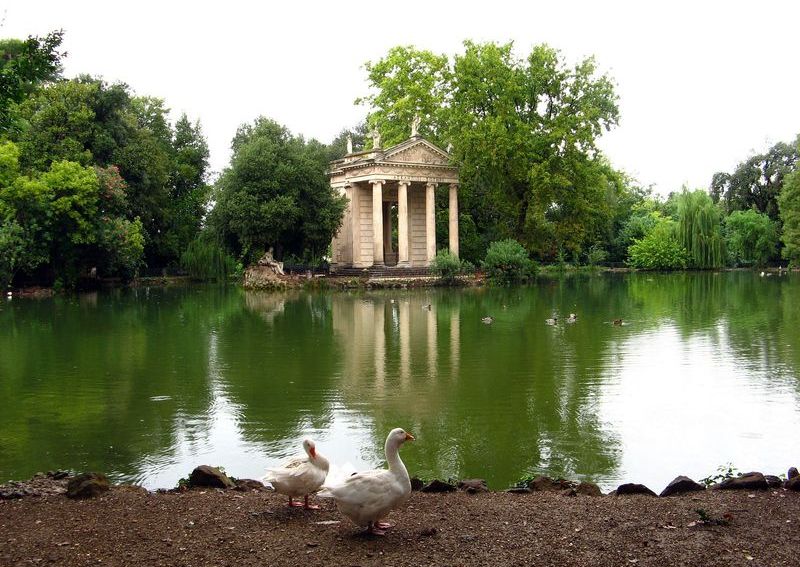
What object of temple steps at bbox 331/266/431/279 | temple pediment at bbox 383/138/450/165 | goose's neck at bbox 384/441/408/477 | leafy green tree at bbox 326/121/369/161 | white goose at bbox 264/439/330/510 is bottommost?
white goose at bbox 264/439/330/510

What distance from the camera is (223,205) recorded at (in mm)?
51938

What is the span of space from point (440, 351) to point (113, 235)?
1288 inches

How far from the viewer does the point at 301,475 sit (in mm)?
7312

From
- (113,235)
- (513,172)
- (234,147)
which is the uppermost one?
(234,147)

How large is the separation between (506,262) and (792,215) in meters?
27.0

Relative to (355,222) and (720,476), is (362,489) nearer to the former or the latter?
(720,476)

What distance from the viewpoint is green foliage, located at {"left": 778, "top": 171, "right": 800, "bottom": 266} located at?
65.6 m

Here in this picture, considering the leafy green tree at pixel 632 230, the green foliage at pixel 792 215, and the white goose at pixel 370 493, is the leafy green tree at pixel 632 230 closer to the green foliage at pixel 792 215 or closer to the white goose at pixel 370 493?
the green foliage at pixel 792 215

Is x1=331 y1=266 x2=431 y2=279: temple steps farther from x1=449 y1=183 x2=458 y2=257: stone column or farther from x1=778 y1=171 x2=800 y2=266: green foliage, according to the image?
x1=778 y1=171 x2=800 y2=266: green foliage

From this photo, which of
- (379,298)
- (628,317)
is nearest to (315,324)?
(628,317)

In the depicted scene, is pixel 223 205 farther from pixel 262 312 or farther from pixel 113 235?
pixel 262 312

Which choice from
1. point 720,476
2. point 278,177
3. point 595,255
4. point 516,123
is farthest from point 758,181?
point 720,476

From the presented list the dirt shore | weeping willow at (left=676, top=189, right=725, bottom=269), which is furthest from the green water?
weeping willow at (left=676, top=189, right=725, bottom=269)

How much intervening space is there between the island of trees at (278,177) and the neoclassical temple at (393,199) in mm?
1828
